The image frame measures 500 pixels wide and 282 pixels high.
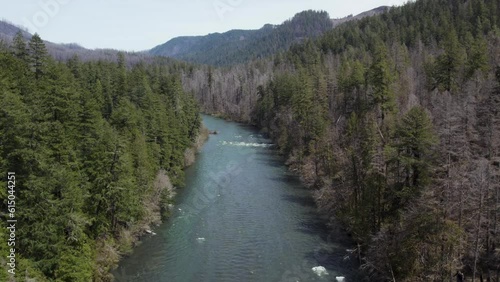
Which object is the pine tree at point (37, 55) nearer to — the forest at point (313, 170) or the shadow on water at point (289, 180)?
the forest at point (313, 170)

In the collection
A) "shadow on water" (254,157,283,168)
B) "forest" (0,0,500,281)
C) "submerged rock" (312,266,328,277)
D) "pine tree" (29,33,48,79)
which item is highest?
"pine tree" (29,33,48,79)

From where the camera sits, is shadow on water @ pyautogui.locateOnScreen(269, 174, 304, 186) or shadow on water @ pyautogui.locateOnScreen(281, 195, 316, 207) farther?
shadow on water @ pyautogui.locateOnScreen(269, 174, 304, 186)

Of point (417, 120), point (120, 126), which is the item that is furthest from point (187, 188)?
point (417, 120)

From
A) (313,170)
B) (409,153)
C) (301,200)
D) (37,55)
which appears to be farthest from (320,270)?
(37,55)

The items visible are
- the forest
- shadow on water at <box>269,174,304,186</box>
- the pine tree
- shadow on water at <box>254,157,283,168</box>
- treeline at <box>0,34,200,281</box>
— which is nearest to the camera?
treeline at <box>0,34,200,281</box>

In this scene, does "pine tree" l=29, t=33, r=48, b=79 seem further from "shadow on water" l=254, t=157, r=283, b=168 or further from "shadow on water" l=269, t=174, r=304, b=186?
"shadow on water" l=254, t=157, r=283, b=168

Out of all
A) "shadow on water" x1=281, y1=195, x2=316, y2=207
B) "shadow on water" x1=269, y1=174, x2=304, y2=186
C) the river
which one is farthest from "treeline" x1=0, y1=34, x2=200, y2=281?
"shadow on water" x1=281, y1=195, x2=316, y2=207
